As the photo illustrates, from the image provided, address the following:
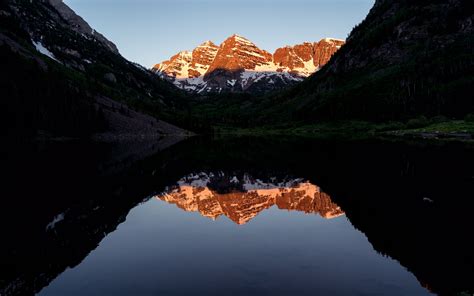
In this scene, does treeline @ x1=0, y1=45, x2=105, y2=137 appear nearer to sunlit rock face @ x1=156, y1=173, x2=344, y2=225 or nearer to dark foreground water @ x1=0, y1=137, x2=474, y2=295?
dark foreground water @ x1=0, y1=137, x2=474, y2=295

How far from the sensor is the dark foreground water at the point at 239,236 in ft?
57.3

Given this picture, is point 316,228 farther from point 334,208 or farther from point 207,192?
Result: point 207,192

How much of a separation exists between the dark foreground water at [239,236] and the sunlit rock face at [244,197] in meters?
0.17

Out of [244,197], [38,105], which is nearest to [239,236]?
[244,197]

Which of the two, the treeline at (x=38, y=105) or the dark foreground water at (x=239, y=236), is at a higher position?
the treeline at (x=38, y=105)

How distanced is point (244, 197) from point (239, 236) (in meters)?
14.9

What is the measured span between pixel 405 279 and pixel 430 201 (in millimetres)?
18890

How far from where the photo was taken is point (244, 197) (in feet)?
132

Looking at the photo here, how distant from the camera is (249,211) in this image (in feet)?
111

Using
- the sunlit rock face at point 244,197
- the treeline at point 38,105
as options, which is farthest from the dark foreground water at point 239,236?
the treeline at point 38,105

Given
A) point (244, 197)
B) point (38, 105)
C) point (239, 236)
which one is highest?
point (38, 105)

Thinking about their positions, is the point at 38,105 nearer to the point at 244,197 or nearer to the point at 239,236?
the point at 244,197

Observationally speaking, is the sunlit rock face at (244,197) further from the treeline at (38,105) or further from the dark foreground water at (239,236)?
the treeline at (38,105)

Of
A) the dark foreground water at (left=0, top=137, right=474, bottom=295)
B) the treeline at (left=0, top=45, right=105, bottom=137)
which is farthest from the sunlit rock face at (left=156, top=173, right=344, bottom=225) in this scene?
the treeline at (left=0, top=45, right=105, bottom=137)
